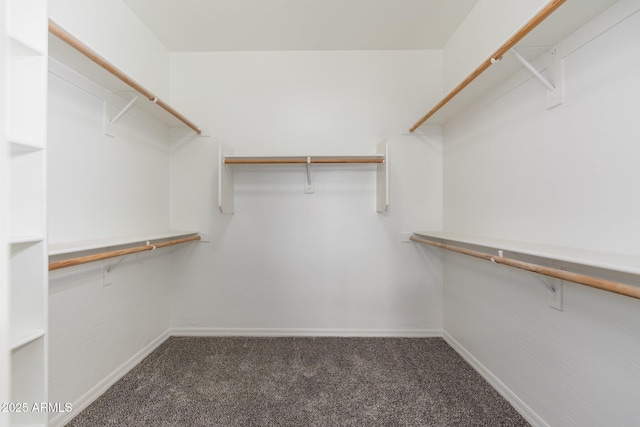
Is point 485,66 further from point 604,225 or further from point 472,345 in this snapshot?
point 472,345

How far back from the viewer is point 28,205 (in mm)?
891

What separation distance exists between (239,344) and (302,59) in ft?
8.17

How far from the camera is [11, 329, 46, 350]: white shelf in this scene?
2.71 ft

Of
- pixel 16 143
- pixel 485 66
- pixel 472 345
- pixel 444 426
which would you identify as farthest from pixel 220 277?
pixel 485 66

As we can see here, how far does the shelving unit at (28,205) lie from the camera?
875mm

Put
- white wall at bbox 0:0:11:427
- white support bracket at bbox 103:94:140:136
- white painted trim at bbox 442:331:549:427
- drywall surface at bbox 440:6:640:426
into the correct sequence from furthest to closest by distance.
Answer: white support bracket at bbox 103:94:140:136 < white painted trim at bbox 442:331:549:427 < drywall surface at bbox 440:6:640:426 < white wall at bbox 0:0:11:427

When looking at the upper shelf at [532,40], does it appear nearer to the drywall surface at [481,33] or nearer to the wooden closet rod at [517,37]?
the wooden closet rod at [517,37]

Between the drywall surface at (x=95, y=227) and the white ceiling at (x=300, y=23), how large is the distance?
2.48 feet

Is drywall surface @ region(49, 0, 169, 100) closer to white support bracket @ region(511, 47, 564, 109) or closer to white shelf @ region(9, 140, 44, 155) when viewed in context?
white shelf @ region(9, 140, 44, 155)

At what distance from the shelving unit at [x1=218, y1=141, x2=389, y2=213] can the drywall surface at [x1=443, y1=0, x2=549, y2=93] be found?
0.80m

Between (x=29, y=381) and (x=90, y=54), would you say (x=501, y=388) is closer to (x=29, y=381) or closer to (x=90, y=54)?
(x=29, y=381)

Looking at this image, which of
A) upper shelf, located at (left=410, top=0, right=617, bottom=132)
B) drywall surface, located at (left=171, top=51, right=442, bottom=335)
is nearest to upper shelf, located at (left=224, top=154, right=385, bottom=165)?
drywall surface, located at (left=171, top=51, right=442, bottom=335)

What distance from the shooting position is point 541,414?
121 cm

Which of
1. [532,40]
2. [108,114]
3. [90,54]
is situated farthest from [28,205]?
[532,40]
